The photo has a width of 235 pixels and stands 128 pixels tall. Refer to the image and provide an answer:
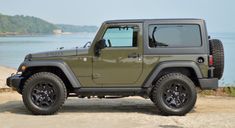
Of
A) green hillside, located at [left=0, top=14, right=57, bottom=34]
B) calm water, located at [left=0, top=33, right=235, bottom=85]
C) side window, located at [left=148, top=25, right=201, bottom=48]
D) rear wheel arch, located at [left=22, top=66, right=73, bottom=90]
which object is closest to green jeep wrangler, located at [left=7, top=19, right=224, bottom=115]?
side window, located at [left=148, top=25, right=201, bottom=48]

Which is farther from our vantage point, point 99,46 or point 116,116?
point 99,46

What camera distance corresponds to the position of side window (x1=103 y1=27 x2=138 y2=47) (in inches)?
374

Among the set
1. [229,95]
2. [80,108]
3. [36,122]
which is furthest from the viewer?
[229,95]

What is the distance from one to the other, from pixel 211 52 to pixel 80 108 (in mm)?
3095

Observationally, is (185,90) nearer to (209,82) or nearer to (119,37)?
(209,82)

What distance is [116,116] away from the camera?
933 centimetres

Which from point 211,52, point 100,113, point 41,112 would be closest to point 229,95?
point 211,52

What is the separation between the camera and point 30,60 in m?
9.62

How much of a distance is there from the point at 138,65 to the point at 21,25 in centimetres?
15700

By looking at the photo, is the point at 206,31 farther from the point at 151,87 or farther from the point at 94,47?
the point at 94,47

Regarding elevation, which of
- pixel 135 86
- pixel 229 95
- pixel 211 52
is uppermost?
pixel 211 52

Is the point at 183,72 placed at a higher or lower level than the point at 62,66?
lower

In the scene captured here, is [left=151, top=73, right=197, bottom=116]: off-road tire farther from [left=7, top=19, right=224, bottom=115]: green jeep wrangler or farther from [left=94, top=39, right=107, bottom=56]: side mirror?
[left=94, top=39, right=107, bottom=56]: side mirror

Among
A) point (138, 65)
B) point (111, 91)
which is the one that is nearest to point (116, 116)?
point (111, 91)
